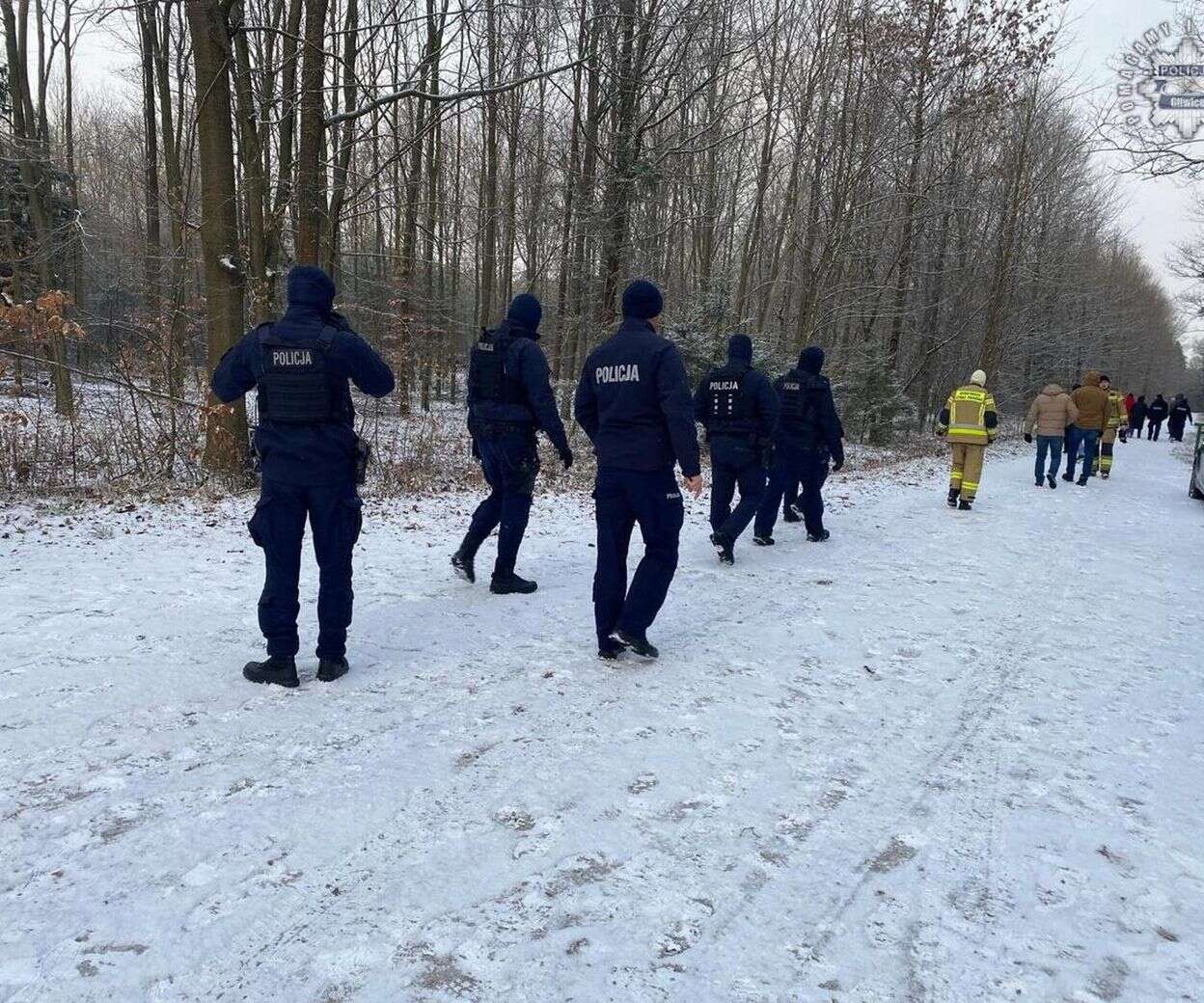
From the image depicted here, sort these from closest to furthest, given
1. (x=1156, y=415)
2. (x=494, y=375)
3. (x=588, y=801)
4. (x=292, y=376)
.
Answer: (x=588, y=801), (x=292, y=376), (x=494, y=375), (x=1156, y=415)

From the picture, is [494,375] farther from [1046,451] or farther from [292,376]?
[1046,451]

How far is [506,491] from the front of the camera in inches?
230

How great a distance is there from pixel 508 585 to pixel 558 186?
14018mm

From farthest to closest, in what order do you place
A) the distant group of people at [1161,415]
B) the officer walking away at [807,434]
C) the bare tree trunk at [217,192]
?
the distant group of people at [1161,415] → the bare tree trunk at [217,192] → the officer walking away at [807,434]

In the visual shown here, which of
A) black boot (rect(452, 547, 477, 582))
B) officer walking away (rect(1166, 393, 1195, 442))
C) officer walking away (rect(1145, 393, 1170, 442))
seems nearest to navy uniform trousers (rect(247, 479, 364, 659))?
black boot (rect(452, 547, 477, 582))

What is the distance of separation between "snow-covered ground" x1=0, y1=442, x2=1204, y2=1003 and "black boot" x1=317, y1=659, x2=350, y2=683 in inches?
3.6

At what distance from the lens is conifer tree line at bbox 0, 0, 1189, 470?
411 inches

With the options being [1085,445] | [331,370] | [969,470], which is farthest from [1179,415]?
[331,370]

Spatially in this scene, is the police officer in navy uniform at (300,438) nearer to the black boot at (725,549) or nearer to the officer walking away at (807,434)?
the black boot at (725,549)

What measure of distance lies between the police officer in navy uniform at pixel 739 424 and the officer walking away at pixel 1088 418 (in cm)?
968

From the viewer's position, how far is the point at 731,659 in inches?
191

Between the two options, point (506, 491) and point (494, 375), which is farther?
point (506, 491)

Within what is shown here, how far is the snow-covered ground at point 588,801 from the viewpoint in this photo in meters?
2.31

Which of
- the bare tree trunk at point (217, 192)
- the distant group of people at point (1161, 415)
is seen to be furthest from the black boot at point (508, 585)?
the distant group of people at point (1161, 415)
